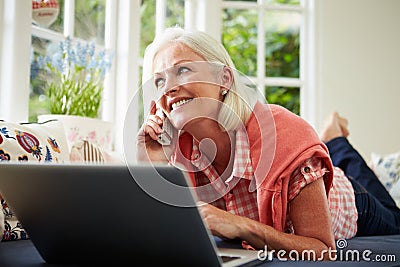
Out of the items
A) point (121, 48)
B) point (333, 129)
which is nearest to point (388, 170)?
point (333, 129)

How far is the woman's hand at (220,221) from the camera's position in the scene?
3.63 feet

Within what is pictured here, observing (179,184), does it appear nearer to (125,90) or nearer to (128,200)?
(128,200)

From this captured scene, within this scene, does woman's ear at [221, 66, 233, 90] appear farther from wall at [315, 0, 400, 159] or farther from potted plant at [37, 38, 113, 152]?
wall at [315, 0, 400, 159]

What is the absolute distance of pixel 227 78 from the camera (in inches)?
53.4

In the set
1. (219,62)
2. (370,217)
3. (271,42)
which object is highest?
(271,42)

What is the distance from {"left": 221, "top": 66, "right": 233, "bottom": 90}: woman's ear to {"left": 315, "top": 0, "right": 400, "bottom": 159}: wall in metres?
3.07

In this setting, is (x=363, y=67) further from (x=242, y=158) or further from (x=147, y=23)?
(x=242, y=158)

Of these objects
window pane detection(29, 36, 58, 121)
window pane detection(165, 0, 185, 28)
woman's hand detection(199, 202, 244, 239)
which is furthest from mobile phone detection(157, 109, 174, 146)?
window pane detection(165, 0, 185, 28)

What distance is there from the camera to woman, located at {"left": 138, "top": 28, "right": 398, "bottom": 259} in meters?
1.22

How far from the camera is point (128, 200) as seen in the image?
802mm

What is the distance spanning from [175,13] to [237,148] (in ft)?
8.96

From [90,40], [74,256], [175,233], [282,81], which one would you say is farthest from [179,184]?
[282,81]

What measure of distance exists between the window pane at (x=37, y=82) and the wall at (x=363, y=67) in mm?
2355

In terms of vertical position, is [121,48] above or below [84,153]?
above
